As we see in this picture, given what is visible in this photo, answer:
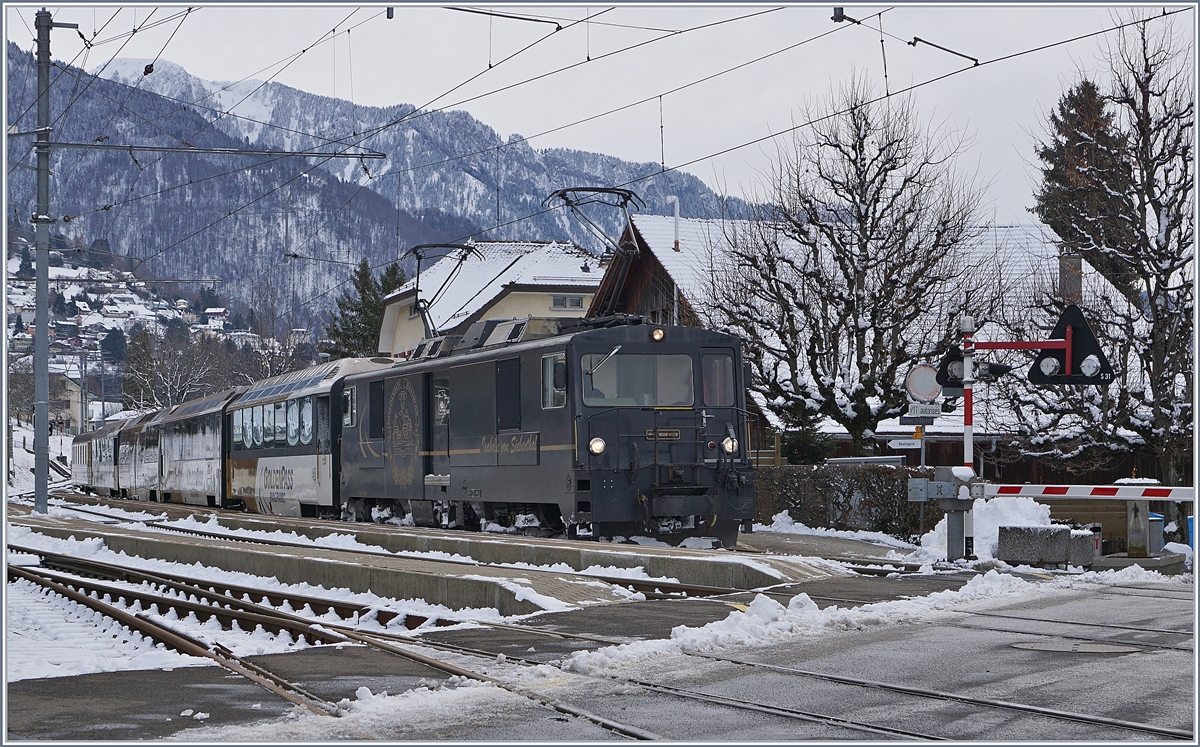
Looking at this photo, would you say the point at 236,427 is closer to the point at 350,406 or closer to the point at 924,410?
the point at 350,406

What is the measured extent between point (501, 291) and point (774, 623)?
162 feet

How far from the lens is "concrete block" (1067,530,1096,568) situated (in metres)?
13.5

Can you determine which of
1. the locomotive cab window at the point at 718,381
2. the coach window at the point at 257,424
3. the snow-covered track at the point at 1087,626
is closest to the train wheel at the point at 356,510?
the coach window at the point at 257,424

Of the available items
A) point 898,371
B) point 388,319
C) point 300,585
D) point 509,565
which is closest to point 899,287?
point 898,371

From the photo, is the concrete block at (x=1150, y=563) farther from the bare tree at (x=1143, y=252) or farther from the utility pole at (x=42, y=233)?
the utility pole at (x=42, y=233)

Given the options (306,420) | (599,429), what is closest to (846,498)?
(599,429)

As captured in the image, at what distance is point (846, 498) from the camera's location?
22.1 meters

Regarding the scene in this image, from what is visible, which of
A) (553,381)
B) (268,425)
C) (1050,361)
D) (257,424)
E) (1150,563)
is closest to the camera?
(1150,563)

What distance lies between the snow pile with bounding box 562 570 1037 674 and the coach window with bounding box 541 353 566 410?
7301 millimetres

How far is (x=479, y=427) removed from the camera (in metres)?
19.4

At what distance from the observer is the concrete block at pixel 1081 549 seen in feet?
44.4

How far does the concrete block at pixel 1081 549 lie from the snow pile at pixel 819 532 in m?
5.70

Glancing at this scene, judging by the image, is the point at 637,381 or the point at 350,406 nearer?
the point at 637,381

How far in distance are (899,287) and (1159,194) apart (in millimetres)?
5411
